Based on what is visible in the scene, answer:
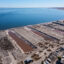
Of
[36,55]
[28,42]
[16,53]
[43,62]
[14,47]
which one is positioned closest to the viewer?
[43,62]

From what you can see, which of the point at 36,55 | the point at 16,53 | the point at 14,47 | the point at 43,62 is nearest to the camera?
the point at 43,62

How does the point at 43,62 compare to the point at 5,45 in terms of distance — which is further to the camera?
the point at 5,45

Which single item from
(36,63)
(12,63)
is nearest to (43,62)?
(36,63)

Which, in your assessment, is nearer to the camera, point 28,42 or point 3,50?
point 3,50

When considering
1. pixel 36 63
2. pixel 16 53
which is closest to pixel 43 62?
pixel 36 63

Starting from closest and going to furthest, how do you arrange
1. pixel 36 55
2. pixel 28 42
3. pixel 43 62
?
pixel 43 62
pixel 36 55
pixel 28 42

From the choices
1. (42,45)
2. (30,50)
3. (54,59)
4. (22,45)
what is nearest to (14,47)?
(22,45)

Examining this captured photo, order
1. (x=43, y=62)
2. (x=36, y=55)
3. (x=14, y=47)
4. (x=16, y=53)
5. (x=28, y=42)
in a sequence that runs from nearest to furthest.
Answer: (x=43, y=62) → (x=36, y=55) → (x=16, y=53) → (x=14, y=47) → (x=28, y=42)

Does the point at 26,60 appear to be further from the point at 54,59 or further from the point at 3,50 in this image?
the point at 3,50

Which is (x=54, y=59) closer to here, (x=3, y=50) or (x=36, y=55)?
(x=36, y=55)
